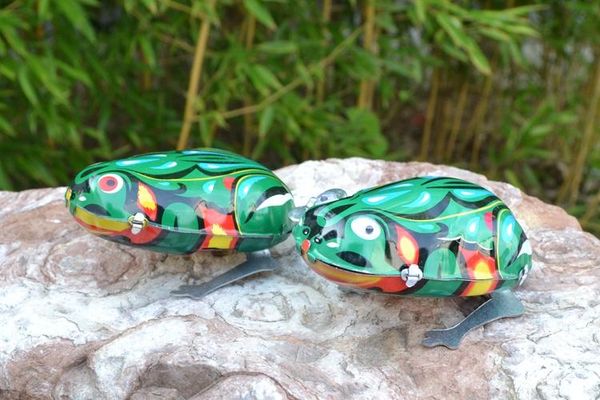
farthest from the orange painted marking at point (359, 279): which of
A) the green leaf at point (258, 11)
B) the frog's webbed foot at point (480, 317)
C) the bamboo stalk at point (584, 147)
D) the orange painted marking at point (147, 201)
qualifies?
the bamboo stalk at point (584, 147)

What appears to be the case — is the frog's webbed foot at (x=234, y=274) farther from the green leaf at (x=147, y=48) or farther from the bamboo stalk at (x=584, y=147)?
the bamboo stalk at (x=584, y=147)

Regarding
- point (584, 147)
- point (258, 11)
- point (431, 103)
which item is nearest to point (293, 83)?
point (258, 11)

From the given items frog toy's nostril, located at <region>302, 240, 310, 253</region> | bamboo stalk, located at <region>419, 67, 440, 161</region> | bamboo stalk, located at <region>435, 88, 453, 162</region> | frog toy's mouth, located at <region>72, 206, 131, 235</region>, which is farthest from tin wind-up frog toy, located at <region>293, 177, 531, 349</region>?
bamboo stalk, located at <region>435, 88, 453, 162</region>

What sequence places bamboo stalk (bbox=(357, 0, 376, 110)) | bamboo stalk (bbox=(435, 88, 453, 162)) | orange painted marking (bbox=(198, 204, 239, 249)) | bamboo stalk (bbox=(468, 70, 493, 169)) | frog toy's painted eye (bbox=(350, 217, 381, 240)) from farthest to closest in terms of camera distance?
bamboo stalk (bbox=(435, 88, 453, 162)), bamboo stalk (bbox=(468, 70, 493, 169)), bamboo stalk (bbox=(357, 0, 376, 110)), orange painted marking (bbox=(198, 204, 239, 249)), frog toy's painted eye (bbox=(350, 217, 381, 240))

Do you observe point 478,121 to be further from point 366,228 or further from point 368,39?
point 366,228

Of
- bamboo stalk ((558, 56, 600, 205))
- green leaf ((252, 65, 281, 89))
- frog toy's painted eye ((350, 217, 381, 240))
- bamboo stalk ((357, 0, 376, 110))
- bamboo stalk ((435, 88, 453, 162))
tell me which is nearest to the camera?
frog toy's painted eye ((350, 217, 381, 240))

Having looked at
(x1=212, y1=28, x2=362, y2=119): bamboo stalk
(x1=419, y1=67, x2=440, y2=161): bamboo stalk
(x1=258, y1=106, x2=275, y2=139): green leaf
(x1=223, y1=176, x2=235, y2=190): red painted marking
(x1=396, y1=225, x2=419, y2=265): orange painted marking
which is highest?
(x1=396, y1=225, x2=419, y2=265): orange painted marking

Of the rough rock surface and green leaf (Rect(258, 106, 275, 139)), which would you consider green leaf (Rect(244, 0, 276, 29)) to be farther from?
the rough rock surface

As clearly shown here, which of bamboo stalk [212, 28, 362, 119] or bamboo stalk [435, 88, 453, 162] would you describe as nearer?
bamboo stalk [212, 28, 362, 119]

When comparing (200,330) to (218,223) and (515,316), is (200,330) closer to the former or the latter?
(218,223)

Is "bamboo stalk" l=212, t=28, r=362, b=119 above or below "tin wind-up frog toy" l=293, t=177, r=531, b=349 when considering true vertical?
below
